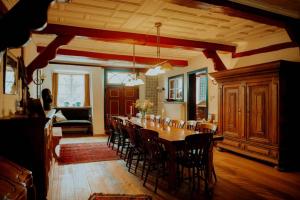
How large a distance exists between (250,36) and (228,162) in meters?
2.86

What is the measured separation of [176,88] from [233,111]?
143 inches

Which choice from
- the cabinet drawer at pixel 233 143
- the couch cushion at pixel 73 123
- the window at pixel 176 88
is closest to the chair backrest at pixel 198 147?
the cabinet drawer at pixel 233 143

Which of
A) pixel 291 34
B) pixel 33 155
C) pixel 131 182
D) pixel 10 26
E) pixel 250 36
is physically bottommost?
pixel 131 182

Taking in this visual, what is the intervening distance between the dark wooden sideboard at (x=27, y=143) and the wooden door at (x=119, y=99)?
20.7 feet

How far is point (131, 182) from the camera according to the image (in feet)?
11.6

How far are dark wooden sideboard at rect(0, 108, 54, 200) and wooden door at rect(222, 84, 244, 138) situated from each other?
4.05 metres

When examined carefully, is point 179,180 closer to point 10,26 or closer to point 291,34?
point 10,26

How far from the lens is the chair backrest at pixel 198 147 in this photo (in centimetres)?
290

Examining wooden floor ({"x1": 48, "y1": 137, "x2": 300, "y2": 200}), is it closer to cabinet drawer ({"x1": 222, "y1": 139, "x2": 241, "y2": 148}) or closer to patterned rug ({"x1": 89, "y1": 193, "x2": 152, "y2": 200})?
patterned rug ({"x1": 89, "y1": 193, "x2": 152, "y2": 200})

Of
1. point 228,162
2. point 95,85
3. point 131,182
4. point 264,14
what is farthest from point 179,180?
point 95,85

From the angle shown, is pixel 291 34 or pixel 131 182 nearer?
pixel 131 182

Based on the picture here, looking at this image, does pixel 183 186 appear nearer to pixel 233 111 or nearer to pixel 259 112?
pixel 259 112

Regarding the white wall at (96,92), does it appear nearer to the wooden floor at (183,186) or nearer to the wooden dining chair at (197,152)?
the wooden floor at (183,186)

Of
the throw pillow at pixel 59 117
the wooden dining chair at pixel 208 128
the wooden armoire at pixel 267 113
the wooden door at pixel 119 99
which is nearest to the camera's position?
the wooden dining chair at pixel 208 128
